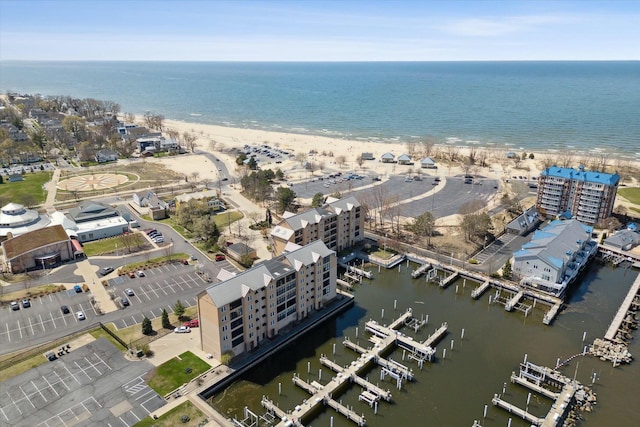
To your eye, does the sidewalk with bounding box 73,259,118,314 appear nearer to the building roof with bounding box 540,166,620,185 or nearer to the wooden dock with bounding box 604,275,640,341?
the wooden dock with bounding box 604,275,640,341

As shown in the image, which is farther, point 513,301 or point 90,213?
point 90,213

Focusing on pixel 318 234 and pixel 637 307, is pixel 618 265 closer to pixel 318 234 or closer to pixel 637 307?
pixel 637 307

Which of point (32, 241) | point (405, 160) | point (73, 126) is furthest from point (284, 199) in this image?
point (73, 126)

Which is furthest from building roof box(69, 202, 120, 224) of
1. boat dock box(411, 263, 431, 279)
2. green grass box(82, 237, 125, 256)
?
boat dock box(411, 263, 431, 279)

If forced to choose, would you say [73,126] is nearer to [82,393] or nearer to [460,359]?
[82,393]

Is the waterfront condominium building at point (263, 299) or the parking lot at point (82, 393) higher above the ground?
the waterfront condominium building at point (263, 299)

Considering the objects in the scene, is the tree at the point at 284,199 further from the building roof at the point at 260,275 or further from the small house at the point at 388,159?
the small house at the point at 388,159

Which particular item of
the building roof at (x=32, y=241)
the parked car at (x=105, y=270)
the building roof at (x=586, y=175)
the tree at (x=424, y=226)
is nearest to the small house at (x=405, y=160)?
the building roof at (x=586, y=175)
